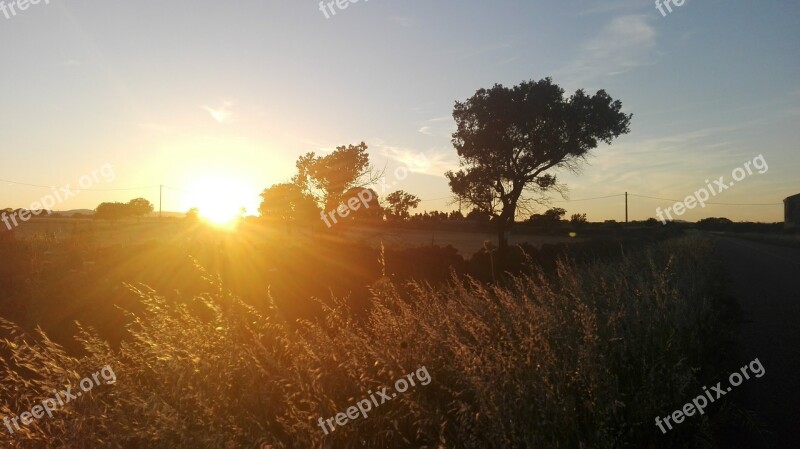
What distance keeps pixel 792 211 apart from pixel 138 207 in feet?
293

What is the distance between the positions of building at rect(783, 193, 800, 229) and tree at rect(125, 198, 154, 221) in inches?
3389

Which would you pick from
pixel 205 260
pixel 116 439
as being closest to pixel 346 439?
pixel 116 439

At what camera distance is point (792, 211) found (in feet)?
239

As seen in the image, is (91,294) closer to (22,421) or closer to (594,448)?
Answer: (22,421)

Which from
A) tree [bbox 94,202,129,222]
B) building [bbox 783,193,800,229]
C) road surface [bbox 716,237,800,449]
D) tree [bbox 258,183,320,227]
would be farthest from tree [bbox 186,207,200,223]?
building [bbox 783,193,800,229]

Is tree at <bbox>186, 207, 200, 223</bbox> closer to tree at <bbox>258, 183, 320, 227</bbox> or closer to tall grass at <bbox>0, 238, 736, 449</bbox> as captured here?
tree at <bbox>258, 183, 320, 227</bbox>

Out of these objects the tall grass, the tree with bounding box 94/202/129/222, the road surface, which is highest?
the tree with bounding box 94/202/129/222

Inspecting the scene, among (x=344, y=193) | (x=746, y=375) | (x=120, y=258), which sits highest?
(x=344, y=193)

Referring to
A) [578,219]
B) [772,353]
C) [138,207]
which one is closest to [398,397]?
[772,353]

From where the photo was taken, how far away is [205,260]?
14.9 metres

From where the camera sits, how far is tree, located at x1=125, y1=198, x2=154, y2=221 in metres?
69.9

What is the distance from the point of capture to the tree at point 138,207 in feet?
229

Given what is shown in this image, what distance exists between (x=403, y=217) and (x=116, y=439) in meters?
48.1

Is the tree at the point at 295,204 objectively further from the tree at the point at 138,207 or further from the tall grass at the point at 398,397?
the tree at the point at 138,207
